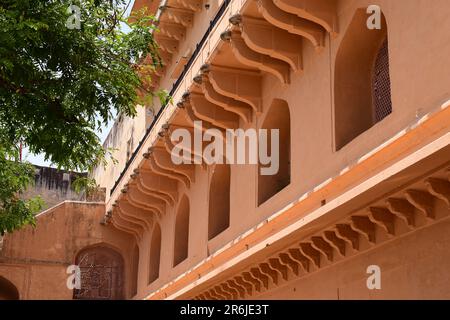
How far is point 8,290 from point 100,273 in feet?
8.20

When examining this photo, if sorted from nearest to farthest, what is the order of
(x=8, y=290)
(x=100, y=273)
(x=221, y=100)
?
(x=221, y=100) → (x=8, y=290) → (x=100, y=273)

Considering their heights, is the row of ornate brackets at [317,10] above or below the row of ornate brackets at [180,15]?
below

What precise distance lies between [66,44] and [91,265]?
14.5 m

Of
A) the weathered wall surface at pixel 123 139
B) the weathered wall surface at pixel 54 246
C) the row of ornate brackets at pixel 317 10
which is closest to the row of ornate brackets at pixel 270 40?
the row of ornate brackets at pixel 317 10

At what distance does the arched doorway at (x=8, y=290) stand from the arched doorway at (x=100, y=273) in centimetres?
157

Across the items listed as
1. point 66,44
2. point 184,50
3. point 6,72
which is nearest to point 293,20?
point 66,44

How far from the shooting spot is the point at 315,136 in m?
8.99

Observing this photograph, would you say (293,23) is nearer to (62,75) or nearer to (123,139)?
(62,75)

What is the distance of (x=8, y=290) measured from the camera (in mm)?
20359

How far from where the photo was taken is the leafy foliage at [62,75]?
6.66 m

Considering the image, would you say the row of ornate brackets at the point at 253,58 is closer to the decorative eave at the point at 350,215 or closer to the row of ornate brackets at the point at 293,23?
the row of ornate brackets at the point at 293,23

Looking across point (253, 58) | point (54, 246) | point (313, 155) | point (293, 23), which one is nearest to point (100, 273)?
point (54, 246)

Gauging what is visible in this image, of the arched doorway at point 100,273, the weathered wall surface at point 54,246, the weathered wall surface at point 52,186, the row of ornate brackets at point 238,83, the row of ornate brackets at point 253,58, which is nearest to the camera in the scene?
the row of ornate brackets at point 253,58

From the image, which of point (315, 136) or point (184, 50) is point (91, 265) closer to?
point (184, 50)
